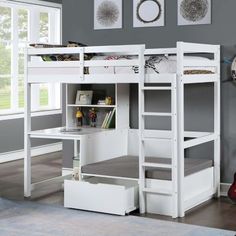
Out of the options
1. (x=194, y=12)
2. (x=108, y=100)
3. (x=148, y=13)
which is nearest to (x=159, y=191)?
(x=108, y=100)

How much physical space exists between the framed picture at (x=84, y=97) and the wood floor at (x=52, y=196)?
2.93ft

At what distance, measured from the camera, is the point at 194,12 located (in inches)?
208

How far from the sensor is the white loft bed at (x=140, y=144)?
14.6 ft

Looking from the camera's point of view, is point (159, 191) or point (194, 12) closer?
point (159, 191)

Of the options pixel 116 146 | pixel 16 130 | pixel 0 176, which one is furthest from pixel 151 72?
pixel 16 130

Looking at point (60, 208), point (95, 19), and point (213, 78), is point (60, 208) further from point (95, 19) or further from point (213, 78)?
point (95, 19)

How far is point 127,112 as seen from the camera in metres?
5.59

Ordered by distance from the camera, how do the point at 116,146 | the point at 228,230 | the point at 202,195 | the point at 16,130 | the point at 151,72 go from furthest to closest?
1. the point at 16,130
2. the point at 116,146
3. the point at 202,195
4. the point at 151,72
5. the point at 228,230

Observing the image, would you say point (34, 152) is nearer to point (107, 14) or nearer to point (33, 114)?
point (33, 114)

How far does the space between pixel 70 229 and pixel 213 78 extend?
1.95m

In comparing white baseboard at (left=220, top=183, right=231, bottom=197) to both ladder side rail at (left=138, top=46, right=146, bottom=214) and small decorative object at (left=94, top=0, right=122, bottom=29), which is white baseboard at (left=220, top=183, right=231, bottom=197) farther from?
small decorative object at (left=94, top=0, right=122, bottom=29)

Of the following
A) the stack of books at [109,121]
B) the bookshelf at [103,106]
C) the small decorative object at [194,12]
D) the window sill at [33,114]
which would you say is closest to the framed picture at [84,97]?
the bookshelf at [103,106]

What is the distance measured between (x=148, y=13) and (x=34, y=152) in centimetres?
317

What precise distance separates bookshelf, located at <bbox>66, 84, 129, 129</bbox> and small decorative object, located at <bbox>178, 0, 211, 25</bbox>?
87 cm
